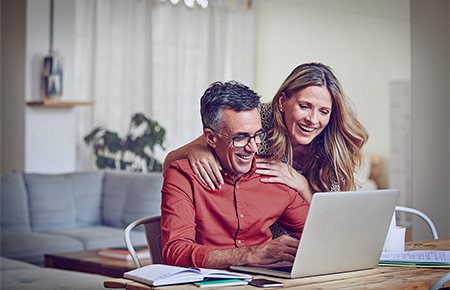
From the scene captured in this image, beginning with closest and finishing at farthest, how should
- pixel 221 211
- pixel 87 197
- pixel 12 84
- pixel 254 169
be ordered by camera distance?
pixel 221 211 → pixel 254 169 → pixel 87 197 → pixel 12 84

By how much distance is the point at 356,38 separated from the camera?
20.9ft

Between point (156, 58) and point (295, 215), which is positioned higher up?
point (156, 58)

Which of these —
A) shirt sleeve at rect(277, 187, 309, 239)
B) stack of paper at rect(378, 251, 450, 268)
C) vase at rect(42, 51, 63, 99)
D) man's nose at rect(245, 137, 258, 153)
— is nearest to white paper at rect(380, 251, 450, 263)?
stack of paper at rect(378, 251, 450, 268)

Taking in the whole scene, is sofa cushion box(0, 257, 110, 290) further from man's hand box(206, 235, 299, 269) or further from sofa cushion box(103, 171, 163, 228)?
sofa cushion box(103, 171, 163, 228)

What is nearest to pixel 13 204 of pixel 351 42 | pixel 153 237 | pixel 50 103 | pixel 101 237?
pixel 101 237

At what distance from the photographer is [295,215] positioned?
5.64 feet

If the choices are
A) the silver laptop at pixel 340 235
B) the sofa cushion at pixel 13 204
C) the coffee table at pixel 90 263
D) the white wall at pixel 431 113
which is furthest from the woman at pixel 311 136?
the sofa cushion at pixel 13 204

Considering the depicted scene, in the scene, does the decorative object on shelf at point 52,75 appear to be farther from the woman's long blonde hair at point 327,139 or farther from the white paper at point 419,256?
the white paper at point 419,256

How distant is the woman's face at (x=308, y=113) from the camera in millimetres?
1776

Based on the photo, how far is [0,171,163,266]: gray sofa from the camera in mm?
3453

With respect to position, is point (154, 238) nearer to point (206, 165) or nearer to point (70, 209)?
point (206, 165)

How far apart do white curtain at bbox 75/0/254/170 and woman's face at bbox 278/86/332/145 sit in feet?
12.7

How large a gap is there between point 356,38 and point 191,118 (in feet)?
7.74

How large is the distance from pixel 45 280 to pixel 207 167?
1228 mm
